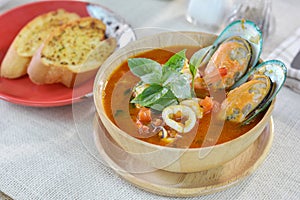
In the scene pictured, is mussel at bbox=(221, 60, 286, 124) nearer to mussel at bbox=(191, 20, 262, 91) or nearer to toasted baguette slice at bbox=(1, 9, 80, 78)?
mussel at bbox=(191, 20, 262, 91)

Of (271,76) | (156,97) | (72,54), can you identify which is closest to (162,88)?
(156,97)

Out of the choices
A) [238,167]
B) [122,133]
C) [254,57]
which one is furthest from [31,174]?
[254,57]

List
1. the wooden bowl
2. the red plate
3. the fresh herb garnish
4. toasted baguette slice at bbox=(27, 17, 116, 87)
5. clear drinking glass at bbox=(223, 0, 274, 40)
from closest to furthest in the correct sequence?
the wooden bowl → the fresh herb garnish → the red plate → toasted baguette slice at bbox=(27, 17, 116, 87) → clear drinking glass at bbox=(223, 0, 274, 40)

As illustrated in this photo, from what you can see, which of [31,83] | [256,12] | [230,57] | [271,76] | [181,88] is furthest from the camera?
[256,12]

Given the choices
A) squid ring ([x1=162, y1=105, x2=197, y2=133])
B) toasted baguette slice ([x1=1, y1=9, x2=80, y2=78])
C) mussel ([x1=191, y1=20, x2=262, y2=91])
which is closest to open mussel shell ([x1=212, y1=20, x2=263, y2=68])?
mussel ([x1=191, y1=20, x2=262, y2=91])

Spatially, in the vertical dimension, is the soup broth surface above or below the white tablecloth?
above

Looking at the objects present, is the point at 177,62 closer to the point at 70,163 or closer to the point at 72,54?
the point at 70,163

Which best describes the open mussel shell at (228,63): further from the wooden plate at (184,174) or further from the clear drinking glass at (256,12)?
the clear drinking glass at (256,12)
